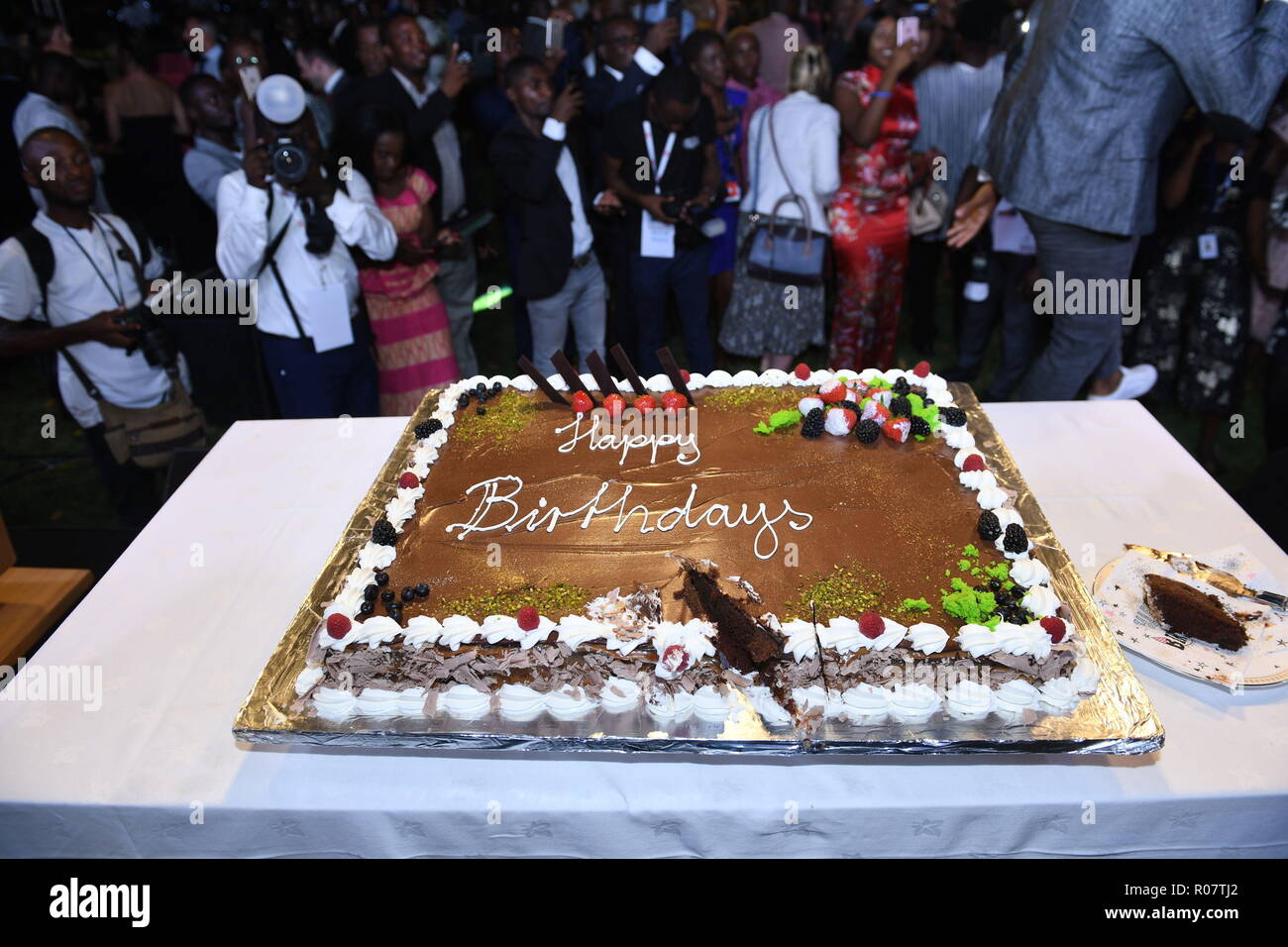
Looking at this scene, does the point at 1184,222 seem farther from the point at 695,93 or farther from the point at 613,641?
the point at 613,641

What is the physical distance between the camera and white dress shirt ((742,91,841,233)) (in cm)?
458

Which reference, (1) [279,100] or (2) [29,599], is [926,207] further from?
(2) [29,599]

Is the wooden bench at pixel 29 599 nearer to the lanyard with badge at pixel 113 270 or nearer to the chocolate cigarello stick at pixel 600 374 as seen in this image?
the lanyard with badge at pixel 113 270

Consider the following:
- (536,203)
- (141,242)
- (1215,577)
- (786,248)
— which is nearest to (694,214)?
(786,248)

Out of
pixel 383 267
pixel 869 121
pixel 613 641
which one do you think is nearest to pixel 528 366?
pixel 613 641

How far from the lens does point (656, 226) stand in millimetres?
4695

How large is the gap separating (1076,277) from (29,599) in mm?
4069

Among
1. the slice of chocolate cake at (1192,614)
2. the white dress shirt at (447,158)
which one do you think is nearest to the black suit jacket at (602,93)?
the white dress shirt at (447,158)

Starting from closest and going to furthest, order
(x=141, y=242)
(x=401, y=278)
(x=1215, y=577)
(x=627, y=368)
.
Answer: (x=1215, y=577) → (x=627, y=368) → (x=141, y=242) → (x=401, y=278)

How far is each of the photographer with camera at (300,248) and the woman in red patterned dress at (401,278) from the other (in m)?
0.20

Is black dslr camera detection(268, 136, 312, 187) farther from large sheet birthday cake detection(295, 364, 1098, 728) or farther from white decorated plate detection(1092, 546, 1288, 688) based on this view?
white decorated plate detection(1092, 546, 1288, 688)

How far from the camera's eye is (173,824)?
1.94m

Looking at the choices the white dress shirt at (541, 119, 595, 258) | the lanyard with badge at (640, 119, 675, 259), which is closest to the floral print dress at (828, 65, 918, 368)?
the lanyard with badge at (640, 119, 675, 259)
